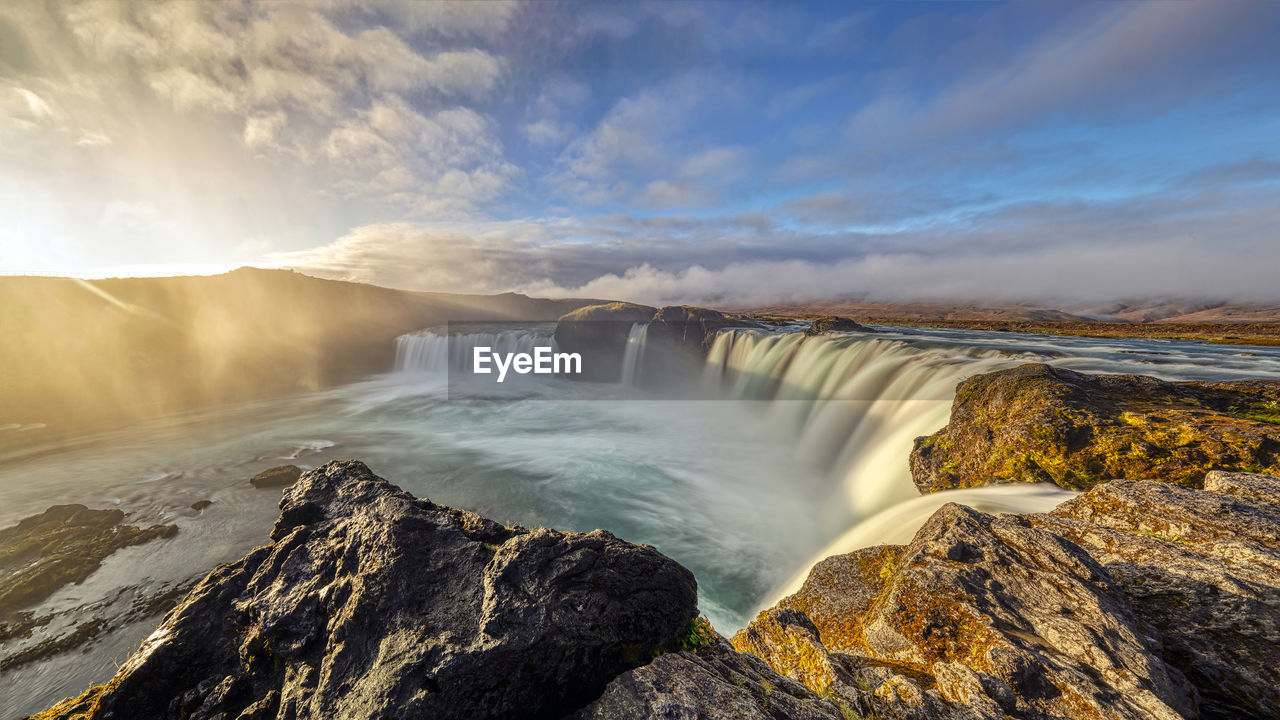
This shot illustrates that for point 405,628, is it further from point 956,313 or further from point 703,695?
point 956,313

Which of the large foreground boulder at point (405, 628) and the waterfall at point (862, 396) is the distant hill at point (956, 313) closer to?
→ the waterfall at point (862, 396)

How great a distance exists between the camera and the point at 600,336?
4550 centimetres

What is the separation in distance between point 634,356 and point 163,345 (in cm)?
5546

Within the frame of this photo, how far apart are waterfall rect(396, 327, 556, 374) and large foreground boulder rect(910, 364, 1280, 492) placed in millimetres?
44225

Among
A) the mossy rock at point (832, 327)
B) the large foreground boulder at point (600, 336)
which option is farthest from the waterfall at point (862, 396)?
the large foreground boulder at point (600, 336)

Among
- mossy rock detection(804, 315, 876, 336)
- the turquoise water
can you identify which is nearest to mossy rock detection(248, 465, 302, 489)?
the turquoise water

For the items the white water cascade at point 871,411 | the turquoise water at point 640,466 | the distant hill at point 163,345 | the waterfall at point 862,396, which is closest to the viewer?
the white water cascade at point 871,411

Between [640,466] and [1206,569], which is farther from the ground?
[1206,569]

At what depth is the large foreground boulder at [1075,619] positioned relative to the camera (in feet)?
11.8

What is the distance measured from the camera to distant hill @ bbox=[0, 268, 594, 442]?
3528cm

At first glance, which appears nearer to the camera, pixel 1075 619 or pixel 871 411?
pixel 1075 619

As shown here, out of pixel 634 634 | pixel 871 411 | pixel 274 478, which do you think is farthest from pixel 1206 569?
pixel 274 478

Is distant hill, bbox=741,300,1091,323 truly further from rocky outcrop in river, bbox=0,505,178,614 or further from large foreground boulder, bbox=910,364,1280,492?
rocky outcrop in river, bbox=0,505,178,614

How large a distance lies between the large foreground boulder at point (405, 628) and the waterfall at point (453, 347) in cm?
4672
